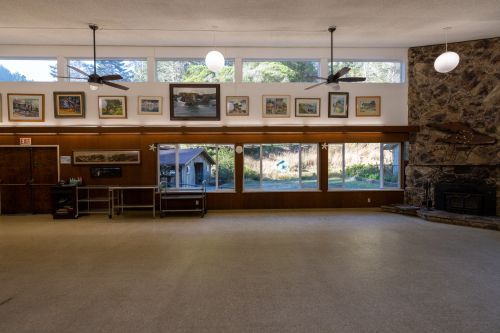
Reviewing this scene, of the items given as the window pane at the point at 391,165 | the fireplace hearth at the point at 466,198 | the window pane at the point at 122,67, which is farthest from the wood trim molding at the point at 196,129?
the fireplace hearth at the point at 466,198

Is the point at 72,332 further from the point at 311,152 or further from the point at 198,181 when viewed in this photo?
the point at 311,152

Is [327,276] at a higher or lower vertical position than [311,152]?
lower

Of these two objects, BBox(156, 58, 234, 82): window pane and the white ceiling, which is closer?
the white ceiling

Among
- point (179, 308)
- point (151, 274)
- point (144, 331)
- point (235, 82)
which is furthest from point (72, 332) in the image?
point (235, 82)

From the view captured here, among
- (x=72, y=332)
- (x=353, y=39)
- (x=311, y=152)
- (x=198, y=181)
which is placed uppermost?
(x=353, y=39)

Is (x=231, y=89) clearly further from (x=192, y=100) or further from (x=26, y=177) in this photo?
(x=26, y=177)

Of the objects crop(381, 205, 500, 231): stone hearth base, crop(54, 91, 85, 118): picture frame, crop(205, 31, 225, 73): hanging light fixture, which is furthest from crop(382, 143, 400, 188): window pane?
crop(54, 91, 85, 118): picture frame

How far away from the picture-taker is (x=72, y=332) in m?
2.89

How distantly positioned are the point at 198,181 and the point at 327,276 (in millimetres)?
6301

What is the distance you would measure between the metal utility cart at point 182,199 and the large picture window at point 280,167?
147 cm

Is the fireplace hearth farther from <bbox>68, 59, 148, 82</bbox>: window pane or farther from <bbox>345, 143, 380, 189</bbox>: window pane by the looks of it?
<bbox>68, 59, 148, 82</bbox>: window pane

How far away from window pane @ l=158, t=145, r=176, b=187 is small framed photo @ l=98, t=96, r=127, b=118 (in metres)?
1.62

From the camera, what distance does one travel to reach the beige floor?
10.1 ft

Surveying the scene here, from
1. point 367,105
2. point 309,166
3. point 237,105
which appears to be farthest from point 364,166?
point 237,105
